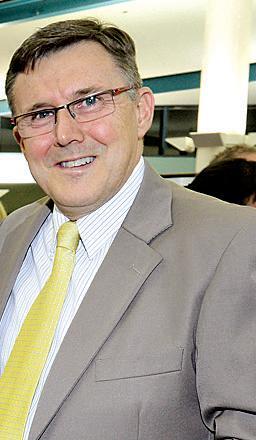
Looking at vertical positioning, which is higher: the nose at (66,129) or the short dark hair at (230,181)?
the nose at (66,129)

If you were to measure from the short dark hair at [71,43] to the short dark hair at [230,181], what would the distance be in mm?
994

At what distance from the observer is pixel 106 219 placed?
1436 millimetres

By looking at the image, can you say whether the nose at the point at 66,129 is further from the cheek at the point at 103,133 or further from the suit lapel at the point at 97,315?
the suit lapel at the point at 97,315

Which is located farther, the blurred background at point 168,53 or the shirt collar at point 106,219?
the blurred background at point 168,53

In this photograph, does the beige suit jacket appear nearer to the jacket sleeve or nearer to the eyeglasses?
the jacket sleeve

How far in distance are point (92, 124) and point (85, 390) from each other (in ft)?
1.76

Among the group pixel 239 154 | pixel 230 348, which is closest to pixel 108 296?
pixel 230 348

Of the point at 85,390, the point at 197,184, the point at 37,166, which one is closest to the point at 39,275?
the point at 37,166

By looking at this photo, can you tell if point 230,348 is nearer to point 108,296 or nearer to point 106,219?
point 108,296

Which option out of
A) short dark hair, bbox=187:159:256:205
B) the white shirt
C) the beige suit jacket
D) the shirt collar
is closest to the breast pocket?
the beige suit jacket

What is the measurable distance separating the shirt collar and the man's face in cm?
2

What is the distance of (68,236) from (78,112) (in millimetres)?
269

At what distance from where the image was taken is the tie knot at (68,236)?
144 centimetres

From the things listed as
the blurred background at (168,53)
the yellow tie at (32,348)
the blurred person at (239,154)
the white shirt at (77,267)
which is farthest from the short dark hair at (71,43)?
the blurred background at (168,53)
